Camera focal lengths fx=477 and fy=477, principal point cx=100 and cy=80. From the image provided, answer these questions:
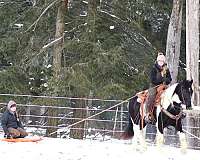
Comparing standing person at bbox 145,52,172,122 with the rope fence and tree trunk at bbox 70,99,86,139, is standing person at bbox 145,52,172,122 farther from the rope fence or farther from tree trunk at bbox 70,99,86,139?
tree trunk at bbox 70,99,86,139

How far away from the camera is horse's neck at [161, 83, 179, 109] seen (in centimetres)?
920

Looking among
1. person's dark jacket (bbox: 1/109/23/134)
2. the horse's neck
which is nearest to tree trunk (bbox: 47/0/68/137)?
person's dark jacket (bbox: 1/109/23/134)

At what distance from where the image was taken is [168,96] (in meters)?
9.27

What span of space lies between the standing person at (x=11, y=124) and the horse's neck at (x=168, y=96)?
4013 mm

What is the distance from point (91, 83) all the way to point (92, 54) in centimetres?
97

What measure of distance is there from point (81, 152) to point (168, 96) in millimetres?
2153

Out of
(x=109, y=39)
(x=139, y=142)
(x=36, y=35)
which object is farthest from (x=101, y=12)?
(x=139, y=142)

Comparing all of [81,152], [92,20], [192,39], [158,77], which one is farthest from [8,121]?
[92,20]

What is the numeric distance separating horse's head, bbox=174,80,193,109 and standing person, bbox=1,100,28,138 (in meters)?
4.39

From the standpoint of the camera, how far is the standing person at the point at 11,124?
38.1ft

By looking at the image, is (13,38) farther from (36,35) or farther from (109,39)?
(109,39)

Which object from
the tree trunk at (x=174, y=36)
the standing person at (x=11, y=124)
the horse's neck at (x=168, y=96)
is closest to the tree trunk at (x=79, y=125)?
the tree trunk at (x=174, y=36)

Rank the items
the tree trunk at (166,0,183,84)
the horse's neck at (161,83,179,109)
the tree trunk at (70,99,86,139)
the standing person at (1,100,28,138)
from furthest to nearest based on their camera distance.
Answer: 1. the tree trunk at (166,0,183,84)
2. the tree trunk at (70,99,86,139)
3. the standing person at (1,100,28,138)
4. the horse's neck at (161,83,179,109)

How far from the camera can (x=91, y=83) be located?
16.0 metres
